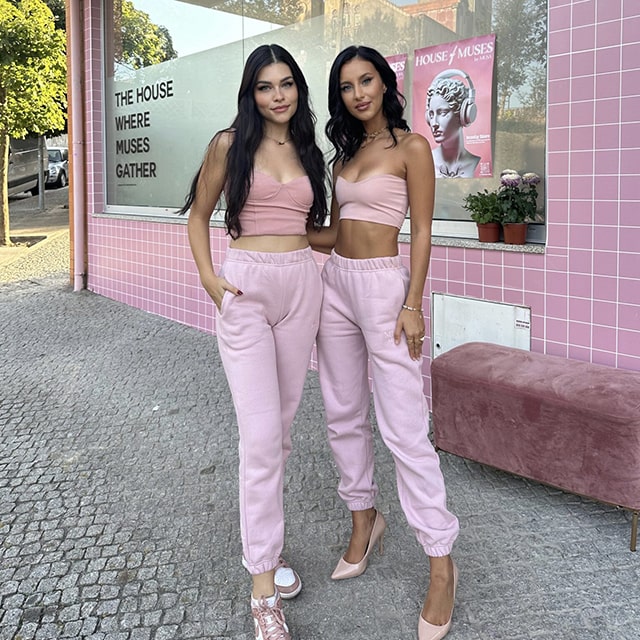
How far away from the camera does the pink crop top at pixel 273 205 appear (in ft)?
7.66

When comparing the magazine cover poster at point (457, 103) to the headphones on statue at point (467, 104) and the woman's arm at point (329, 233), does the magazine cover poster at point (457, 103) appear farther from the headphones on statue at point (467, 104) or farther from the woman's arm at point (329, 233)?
the woman's arm at point (329, 233)

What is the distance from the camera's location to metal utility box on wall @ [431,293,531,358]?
160 inches

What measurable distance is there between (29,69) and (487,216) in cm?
966

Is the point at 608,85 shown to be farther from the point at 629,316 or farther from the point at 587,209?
the point at 629,316

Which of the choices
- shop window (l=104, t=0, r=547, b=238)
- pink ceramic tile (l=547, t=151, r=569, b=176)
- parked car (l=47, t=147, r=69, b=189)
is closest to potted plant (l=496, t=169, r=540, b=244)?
shop window (l=104, t=0, r=547, b=238)

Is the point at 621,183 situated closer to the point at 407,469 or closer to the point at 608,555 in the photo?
the point at 608,555

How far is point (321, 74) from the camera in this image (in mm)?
5789

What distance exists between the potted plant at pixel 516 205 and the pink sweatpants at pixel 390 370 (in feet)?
5.91

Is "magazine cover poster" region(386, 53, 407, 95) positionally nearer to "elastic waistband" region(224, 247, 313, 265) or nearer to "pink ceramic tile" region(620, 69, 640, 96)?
"pink ceramic tile" region(620, 69, 640, 96)

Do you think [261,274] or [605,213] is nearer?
[261,274]

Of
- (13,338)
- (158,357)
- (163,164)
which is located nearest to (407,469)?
(158,357)

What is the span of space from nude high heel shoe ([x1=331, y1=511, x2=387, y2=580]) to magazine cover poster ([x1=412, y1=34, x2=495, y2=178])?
105 inches

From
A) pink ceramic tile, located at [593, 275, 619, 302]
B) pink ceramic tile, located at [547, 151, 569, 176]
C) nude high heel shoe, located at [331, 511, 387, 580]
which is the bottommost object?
nude high heel shoe, located at [331, 511, 387, 580]

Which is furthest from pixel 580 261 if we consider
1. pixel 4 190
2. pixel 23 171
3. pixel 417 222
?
pixel 23 171
